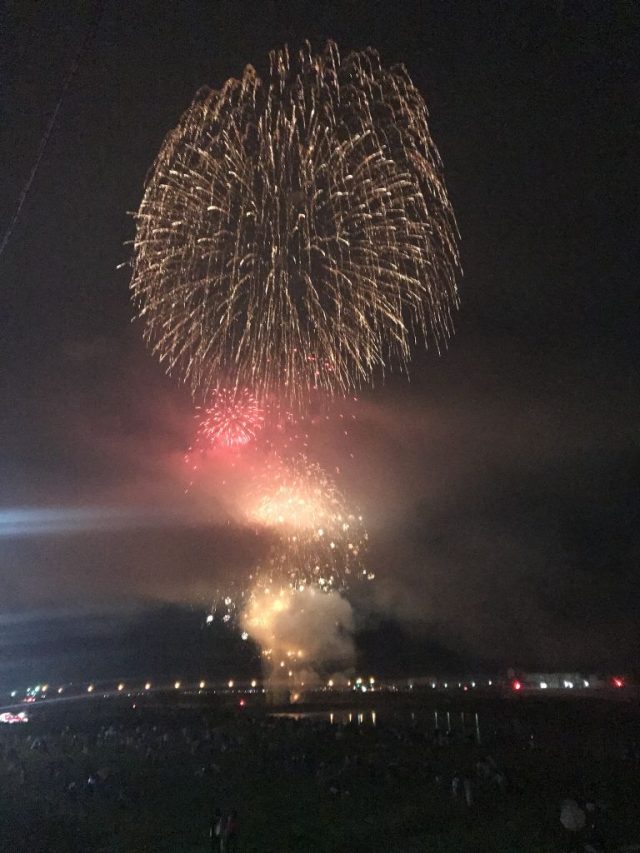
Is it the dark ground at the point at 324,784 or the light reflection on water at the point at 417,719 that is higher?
the light reflection on water at the point at 417,719

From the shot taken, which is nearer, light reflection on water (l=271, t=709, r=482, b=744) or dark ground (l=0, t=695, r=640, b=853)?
dark ground (l=0, t=695, r=640, b=853)

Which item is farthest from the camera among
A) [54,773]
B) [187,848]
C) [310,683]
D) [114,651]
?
[114,651]

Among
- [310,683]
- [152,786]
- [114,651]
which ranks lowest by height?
[152,786]

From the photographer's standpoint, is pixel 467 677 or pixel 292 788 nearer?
pixel 292 788

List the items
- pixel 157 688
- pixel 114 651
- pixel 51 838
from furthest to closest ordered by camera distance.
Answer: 1. pixel 114 651
2. pixel 157 688
3. pixel 51 838

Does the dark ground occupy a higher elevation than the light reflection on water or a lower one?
lower

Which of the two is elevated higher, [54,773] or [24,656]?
[24,656]

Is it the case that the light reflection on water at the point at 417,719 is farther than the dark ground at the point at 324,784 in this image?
Yes

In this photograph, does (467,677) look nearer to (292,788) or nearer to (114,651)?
(114,651)

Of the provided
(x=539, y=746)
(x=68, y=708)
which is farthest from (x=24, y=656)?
(x=539, y=746)

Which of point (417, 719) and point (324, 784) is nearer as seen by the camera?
point (324, 784)

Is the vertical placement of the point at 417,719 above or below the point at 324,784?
above
